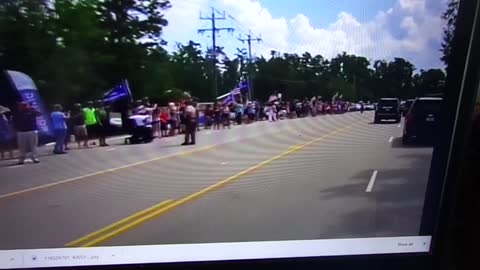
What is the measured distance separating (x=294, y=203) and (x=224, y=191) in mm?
304

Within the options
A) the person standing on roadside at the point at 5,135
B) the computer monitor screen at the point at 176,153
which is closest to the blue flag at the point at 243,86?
the computer monitor screen at the point at 176,153

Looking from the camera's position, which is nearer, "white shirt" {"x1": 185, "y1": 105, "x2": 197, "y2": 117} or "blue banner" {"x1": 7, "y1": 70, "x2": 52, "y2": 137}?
"blue banner" {"x1": 7, "y1": 70, "x2": 52, "y2": 137}

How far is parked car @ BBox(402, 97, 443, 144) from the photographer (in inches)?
86.9

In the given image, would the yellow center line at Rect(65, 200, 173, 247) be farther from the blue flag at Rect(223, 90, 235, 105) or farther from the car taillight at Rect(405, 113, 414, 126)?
the car taillight at Rect(405, 113, 414, 126)

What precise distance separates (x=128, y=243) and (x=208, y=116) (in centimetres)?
67

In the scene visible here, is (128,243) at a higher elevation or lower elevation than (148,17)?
lower

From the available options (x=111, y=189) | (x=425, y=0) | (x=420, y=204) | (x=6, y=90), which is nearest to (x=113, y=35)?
(x=6, y=90)

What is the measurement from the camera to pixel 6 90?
6.92 feet

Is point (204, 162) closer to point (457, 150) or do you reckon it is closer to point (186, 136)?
point (186, 136)

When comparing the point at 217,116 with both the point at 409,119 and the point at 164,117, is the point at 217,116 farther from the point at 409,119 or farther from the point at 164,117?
the point at 409,119

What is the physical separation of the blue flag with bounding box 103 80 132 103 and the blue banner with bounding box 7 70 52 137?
10.2 inches

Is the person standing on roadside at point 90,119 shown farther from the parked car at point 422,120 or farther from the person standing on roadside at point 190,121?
the parked car at point 422,120

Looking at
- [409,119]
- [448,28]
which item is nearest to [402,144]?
[409,119]

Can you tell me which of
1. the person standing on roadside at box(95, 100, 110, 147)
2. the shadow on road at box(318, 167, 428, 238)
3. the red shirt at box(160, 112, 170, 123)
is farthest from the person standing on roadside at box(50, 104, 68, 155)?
the shadow on road at box(318, 167, 428, 238)
